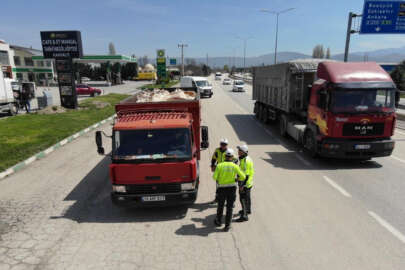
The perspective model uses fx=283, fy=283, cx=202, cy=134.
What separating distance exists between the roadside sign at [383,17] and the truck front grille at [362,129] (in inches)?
427

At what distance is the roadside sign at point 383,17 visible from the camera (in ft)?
55.2

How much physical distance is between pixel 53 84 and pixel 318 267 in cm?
6960

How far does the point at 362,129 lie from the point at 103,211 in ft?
26.6

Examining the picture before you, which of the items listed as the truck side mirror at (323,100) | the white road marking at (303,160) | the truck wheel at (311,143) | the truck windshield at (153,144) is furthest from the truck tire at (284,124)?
the truck windshield at (153,144)

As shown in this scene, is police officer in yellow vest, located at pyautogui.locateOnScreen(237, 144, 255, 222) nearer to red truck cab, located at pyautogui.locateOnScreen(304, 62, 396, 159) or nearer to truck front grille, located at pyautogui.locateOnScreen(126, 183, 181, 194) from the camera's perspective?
truck front grille, located at pyautogui.locateOnScreen(126, 183, 181, 194)

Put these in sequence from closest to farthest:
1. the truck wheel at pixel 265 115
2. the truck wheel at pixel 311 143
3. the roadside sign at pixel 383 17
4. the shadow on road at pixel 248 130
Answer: the truck wheel at pixel 311 143 → the shadow on road at pixel 248 130 → the roadside sign at pixel 383 17 → the truck wheel at pixel 265 115

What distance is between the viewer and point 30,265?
187 inches

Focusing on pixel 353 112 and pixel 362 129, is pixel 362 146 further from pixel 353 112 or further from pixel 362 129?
pixel 353 112

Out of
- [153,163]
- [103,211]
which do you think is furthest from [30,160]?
[153,163]

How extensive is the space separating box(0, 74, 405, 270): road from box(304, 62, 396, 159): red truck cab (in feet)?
2.33

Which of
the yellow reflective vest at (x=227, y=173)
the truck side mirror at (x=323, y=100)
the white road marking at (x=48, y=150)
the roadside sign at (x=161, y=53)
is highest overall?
the roadside sign at (x=161, y=53)

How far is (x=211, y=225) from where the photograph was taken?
233 inches

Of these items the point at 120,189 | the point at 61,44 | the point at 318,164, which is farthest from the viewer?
the point at 61,44

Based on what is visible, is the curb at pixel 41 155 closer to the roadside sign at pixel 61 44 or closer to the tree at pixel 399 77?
the roadside sign at pixel 61 44
